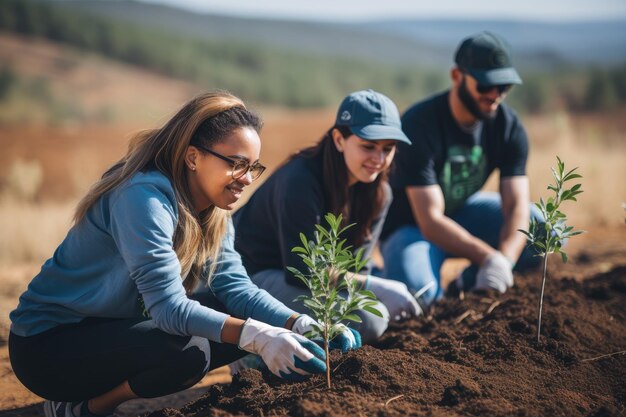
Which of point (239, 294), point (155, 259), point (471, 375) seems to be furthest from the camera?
point (239, 294)

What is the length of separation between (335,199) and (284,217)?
0.88 ft

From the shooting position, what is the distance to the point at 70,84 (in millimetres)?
29359

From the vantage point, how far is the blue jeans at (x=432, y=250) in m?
4.36

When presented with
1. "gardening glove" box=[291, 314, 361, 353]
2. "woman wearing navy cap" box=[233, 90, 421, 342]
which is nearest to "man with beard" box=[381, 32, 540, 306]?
"woman wearing navy cap" box=[233, 90, 421, 342]

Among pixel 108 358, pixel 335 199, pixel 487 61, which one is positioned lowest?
pixel 108 358

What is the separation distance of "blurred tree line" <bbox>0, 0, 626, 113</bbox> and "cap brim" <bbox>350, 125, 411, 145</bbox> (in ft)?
85.9

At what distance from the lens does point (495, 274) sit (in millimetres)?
4164

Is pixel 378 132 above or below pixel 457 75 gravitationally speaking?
below

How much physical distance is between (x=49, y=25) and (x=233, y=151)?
36407mm

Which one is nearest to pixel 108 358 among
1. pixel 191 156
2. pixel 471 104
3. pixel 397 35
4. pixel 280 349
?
pixel 280 349

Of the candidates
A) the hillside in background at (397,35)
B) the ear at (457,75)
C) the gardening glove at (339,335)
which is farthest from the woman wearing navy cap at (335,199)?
the hillside in background at (397,35)

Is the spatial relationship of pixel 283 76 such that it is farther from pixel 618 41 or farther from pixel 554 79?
pixel 618 41

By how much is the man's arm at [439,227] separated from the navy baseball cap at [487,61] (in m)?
0.68

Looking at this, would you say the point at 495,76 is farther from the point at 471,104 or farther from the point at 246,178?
the point at 246,178
